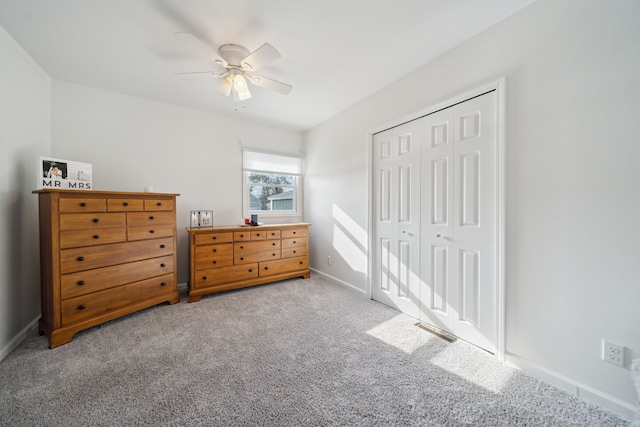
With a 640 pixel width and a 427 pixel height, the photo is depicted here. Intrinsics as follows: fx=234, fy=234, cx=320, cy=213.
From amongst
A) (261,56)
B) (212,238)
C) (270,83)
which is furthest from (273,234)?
(261,56)

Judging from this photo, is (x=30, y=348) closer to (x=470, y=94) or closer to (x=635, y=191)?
(x=470, y=94)

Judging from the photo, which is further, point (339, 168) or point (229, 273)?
point (339, 168)

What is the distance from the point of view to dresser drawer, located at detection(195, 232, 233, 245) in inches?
120

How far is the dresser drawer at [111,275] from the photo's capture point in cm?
209

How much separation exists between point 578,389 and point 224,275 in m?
3.41

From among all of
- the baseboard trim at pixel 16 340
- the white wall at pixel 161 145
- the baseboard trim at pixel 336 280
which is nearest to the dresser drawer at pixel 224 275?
the white wall at pixel 161 145

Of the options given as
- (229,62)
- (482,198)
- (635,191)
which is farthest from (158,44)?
(635,191)

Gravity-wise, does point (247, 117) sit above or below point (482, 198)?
above

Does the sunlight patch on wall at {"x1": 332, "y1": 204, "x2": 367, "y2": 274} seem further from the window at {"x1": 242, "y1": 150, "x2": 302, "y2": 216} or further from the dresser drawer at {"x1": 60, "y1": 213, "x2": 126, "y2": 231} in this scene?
the dresser drawer at {"x1": 60, "y1": 213, "x2": 126, "y2": 231}

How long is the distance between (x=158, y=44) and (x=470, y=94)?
2785 mm

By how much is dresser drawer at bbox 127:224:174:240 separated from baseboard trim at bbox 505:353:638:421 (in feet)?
11.5

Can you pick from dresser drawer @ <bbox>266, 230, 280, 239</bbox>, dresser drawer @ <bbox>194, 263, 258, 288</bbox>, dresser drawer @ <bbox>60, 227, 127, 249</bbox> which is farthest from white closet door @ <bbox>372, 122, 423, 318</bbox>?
dresser drawer @ <bbox>60, 227, 127, 249</bbox>

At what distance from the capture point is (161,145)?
3.28 meters

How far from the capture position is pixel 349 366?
1756mm
